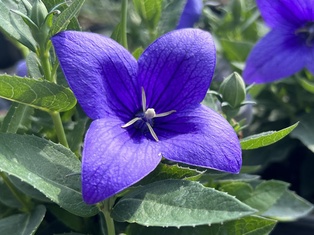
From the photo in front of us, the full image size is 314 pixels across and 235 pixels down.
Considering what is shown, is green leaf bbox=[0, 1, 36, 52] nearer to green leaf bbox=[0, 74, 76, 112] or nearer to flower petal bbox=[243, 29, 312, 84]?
green leaf bbox=[0, 74, 76, 112]

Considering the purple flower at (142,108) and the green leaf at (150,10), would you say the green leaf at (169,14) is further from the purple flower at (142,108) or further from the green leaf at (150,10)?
the purple flower at (142,108)

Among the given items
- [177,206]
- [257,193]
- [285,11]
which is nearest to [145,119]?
[177,206]

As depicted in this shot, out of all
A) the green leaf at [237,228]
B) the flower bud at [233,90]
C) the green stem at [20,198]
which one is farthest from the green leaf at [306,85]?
the green stem at [20,198]

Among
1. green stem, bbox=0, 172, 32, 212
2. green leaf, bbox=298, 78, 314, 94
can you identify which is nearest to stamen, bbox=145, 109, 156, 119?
green stem, bbox=0, 172, 32, 212

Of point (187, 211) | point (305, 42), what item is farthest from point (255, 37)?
point (187, 211)

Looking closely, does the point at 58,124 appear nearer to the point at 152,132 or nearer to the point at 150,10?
the point at 152,132

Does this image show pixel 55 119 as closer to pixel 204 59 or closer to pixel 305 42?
pixel 204 59
